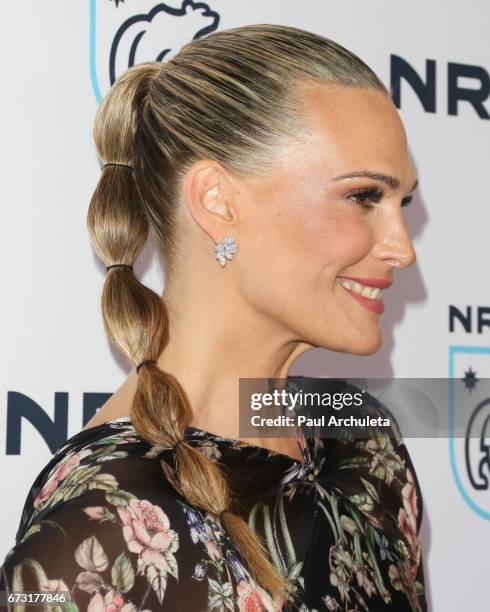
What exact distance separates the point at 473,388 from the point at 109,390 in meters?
0.72

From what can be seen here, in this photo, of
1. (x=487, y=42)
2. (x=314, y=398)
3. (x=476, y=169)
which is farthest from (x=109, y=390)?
(x=487, y=42)

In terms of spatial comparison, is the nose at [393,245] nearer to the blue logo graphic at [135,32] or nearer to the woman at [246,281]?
the woman at [246,281]

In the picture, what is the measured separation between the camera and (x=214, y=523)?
1043 millimetres

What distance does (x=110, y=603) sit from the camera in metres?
0.93

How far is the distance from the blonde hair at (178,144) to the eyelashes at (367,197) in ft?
0.35

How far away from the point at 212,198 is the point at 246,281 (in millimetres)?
106

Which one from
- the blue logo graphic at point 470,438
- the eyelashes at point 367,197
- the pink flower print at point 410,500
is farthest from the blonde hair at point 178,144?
the blue logo graphic at point 470,438

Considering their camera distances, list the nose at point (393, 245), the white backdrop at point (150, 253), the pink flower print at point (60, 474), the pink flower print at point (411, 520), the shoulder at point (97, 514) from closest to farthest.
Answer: the shoulder at point (97, 514), the pink flower print at point (60, 474), the nose at point (393, 245), the pink flower print at point (411, 520), the white backdrop at point (150, 253)

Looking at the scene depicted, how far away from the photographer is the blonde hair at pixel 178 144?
1.08 m

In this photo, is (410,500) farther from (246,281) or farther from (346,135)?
(346,135)

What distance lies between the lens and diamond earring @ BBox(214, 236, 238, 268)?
1146mm

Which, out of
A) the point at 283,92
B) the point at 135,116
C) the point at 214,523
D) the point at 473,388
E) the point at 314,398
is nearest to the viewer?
the point at 214,523

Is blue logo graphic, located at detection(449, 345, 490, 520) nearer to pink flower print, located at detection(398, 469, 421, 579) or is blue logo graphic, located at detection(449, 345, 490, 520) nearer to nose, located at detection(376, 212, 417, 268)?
pink flower print, located at detection(398, 469, 421, 579)

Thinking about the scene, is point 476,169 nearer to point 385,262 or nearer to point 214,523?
point 385,262
